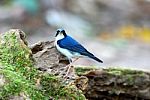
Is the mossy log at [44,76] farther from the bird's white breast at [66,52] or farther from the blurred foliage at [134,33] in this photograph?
the blurred foliage at [134,33]

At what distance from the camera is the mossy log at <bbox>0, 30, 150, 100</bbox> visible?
288 cm

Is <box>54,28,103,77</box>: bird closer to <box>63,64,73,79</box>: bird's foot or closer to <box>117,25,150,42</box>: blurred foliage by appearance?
<box>63,64,73,79</box>: bird's foot

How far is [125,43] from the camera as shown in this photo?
10.8 metres

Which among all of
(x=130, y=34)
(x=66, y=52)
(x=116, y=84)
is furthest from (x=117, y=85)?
(x=130, y=34)


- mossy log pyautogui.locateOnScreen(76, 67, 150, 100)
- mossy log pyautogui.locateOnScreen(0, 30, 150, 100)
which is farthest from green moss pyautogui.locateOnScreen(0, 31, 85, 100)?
mossy log pyautogui.locateOnScreen(76, 67, 150, 100)

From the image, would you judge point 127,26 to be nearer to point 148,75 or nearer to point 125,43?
point 125,43

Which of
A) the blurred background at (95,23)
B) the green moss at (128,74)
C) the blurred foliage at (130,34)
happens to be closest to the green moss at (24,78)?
the green moss at (128,74)

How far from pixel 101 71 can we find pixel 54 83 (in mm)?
858

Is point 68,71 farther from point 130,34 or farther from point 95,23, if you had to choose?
point 95,23

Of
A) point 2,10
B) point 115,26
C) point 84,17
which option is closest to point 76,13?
point 84,17

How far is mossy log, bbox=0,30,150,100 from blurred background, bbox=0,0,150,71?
525cm

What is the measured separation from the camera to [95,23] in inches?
473

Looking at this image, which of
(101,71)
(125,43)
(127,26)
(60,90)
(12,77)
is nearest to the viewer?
(12,77)

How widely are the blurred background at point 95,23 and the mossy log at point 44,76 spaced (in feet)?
17.2
